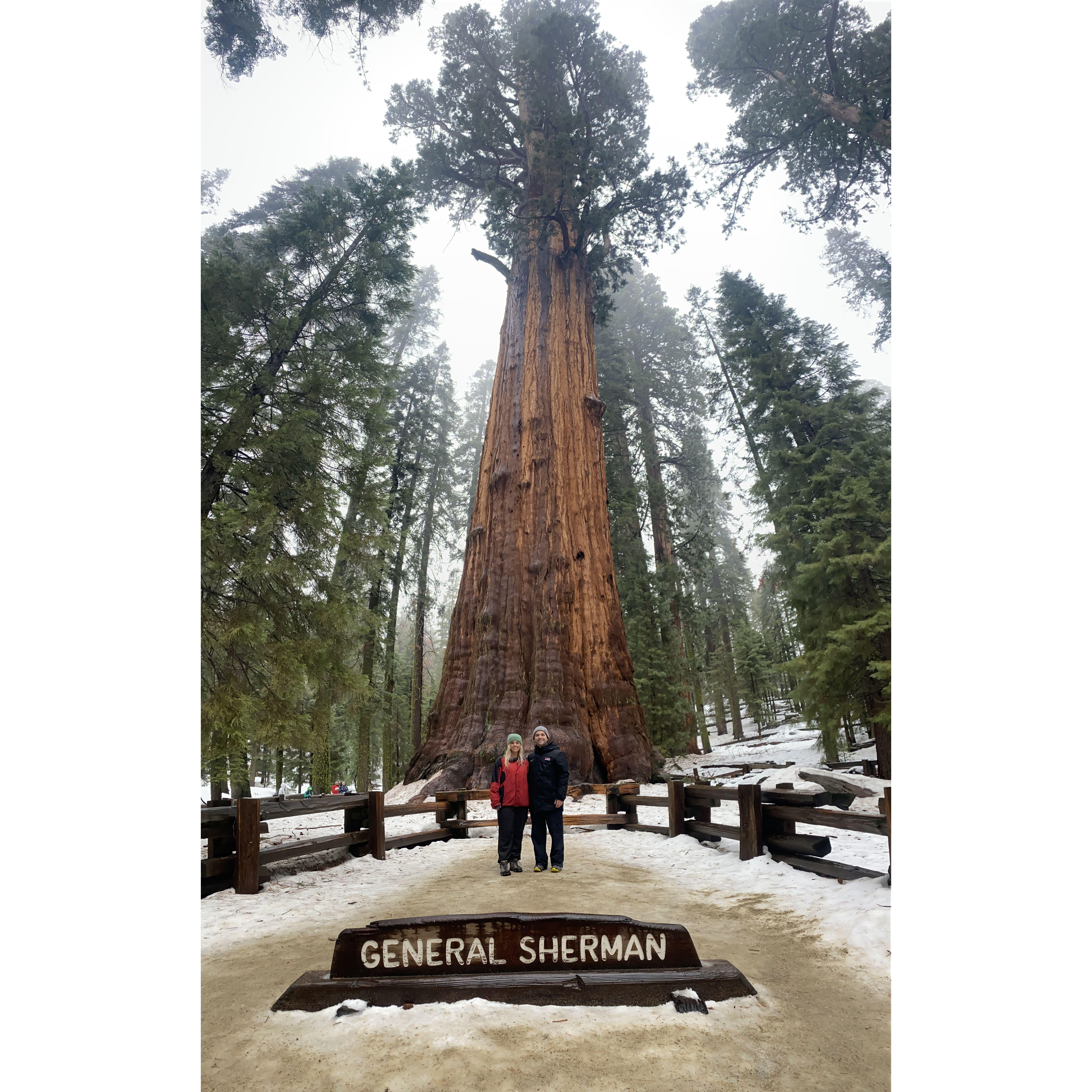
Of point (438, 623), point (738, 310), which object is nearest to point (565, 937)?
point (738, 310)

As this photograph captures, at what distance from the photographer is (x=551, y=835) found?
539 centimetres

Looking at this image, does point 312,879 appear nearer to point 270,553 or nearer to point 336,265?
point 270,553

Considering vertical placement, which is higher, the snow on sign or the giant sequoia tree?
the giant sequoia tree

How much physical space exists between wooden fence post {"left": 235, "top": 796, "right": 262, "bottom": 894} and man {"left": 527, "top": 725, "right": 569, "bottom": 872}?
7.41 feet

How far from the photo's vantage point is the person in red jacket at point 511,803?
5234mm

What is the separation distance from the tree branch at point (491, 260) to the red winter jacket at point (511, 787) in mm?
12064

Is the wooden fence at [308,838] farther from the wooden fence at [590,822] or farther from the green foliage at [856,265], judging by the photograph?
the green foliage at [856,265]

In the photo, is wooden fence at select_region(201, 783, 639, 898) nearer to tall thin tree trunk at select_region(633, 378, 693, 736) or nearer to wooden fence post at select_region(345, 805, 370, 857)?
wooden fence post at select_region(345, 805, 370, 857)

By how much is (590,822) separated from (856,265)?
64.0ft

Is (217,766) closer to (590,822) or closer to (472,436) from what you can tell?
(590,822)

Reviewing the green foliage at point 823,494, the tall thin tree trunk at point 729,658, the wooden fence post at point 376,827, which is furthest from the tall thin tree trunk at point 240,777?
the tall thin tree trunk at point 729,658

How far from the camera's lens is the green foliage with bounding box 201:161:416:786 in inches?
271

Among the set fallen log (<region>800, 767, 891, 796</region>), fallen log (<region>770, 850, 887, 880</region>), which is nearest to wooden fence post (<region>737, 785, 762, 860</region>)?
fallen log (<region>770, 850, 887, 880</region>)

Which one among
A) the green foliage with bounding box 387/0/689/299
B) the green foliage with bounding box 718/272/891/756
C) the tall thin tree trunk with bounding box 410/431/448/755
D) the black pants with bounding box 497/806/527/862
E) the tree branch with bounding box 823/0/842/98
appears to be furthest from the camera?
the tall thin tree trunk with bounding box 410/431/448/755
